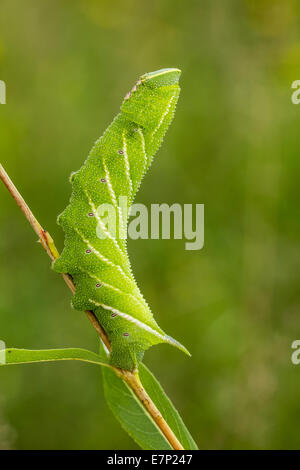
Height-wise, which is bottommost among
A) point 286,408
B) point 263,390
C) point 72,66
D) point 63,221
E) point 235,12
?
point 286,408

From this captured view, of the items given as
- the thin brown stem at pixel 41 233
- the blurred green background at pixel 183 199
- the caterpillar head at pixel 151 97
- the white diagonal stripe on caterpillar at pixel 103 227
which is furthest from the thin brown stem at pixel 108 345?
the blurred green background at pixel 183 199

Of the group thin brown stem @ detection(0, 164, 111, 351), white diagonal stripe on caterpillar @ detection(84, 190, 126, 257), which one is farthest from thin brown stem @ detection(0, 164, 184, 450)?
white diagonal stripe on caterpillar @ detection(84, 190, 126, 257)

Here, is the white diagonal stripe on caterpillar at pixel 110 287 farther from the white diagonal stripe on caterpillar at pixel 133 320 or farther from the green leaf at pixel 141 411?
the green leaf at pixel 141 411

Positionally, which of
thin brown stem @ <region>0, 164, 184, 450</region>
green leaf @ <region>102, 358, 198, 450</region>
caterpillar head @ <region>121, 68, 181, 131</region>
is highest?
caterpillar head @ <region>121, 68, 181, 131</region>

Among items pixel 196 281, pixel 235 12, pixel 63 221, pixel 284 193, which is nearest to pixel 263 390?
pixel 196 281

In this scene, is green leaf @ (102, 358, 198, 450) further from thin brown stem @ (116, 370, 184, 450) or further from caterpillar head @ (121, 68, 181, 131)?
caterpillar head @ (121, 68, 181, 131)

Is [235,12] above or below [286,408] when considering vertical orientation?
above

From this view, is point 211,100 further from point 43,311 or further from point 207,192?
point 43,311
